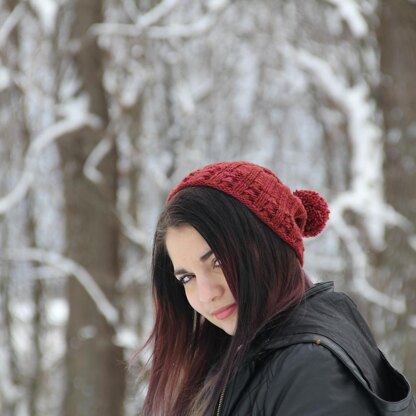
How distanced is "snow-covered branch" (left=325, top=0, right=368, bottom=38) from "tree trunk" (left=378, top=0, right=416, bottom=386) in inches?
4.7

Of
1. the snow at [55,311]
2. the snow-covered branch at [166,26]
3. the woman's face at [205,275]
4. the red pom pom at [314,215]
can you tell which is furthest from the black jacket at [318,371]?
the snow at [55,311]

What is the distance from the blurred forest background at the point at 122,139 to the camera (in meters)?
5.57

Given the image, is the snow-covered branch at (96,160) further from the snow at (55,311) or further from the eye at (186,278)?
the eye at (186,278)

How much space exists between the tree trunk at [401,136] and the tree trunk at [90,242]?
2.35m

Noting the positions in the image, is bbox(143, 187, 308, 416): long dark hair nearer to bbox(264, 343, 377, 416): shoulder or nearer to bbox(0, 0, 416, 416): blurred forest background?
bbox(264, 343, 377, 416): shoulder

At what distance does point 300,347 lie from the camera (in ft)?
4.26

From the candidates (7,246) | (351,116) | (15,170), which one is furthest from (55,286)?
(351,116)

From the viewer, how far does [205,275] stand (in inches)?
59.1

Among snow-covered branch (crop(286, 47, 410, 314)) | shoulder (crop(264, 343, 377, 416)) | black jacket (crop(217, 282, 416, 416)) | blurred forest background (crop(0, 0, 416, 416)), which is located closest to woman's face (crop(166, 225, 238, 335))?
black jacket (crop(217, 282, 416, 416))

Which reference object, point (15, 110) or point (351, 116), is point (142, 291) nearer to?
point (15, 110)

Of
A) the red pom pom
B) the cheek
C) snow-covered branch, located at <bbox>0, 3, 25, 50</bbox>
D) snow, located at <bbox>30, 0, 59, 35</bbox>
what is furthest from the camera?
snow-covered branch, located at <bbox>0, 3, 25, 50</bbox>

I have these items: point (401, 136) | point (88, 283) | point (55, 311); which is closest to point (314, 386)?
point (401, 136)

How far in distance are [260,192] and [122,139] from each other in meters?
4.48

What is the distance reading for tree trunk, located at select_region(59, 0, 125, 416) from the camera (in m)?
5.59
